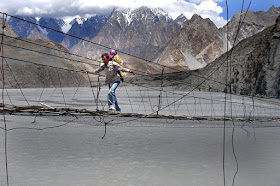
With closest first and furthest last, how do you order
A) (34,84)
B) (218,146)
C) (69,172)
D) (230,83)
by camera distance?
(69,172), (218,146), (230,83), (34,84)

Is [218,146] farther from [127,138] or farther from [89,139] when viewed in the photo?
[89,139]

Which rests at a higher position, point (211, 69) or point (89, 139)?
point (211, 69)

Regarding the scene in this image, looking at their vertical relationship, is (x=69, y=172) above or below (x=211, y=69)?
below

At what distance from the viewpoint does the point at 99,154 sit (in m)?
5.78

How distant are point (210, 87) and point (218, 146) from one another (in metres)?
35.9

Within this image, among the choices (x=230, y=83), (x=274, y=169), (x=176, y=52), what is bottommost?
(x=274, y=169)

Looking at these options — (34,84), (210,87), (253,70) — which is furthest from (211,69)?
(34,84)

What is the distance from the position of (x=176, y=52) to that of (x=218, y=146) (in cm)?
16878

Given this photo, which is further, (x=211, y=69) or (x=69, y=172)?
(x=211, y=69)

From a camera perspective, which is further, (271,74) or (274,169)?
(271,74)

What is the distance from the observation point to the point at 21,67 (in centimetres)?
8169

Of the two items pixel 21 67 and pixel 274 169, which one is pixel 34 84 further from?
pixel 274 169

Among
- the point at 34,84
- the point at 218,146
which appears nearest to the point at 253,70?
the point at 218,146

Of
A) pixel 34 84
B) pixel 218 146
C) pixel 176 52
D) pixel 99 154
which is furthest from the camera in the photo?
pixel 176 52
